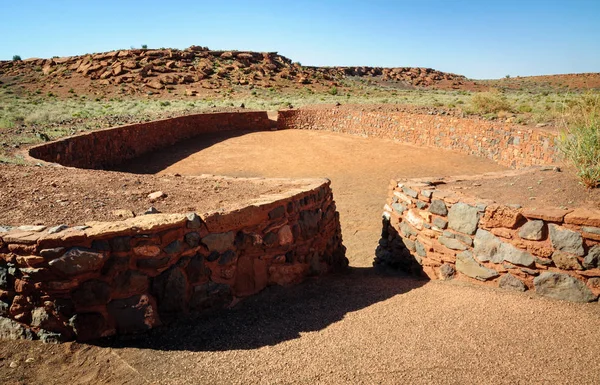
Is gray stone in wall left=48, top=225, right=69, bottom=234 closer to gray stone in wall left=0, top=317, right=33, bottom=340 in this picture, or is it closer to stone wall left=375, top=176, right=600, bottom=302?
gray stone in wall left=0, top=317, right=33, bottom=340

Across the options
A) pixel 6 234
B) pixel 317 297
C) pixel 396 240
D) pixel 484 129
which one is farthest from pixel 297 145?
pixel 6 234

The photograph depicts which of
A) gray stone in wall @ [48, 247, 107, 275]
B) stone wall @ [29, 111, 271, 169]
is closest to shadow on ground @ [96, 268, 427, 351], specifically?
gray stone in wall @ [48, 247, 107, 275]

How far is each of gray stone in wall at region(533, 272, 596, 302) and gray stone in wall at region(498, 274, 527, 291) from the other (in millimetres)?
133

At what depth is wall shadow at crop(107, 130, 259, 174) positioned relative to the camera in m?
14.6

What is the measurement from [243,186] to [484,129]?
12.3 metres

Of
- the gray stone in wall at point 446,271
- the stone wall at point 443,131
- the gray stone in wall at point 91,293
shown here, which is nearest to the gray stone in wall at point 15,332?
the gray stone in wall at point 91,293

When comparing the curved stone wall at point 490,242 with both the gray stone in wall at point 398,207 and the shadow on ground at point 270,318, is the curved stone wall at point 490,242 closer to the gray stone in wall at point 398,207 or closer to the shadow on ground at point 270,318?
the gray stone in wall at point 398,207

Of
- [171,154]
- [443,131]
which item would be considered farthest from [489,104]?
[171,154]

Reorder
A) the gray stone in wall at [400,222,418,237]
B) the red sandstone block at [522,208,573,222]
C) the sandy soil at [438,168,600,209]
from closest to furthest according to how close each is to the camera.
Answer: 1. the red sandstone block at [522,208,573,222]
2. the sandy soil at [438,168,600,209]
3. the gray stone in wall at [400,222,418,237]

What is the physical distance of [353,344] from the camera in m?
3.49

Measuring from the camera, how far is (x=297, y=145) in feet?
63.3

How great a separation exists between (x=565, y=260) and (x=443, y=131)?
13770 millimetres

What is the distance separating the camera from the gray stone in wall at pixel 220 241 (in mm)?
4027

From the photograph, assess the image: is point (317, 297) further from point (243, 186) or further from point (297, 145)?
point (297, 145)
